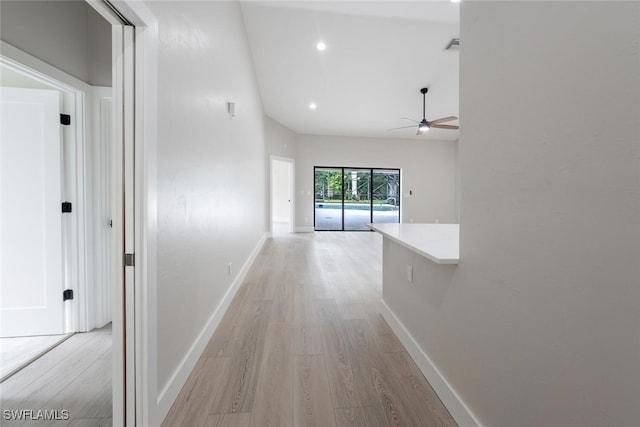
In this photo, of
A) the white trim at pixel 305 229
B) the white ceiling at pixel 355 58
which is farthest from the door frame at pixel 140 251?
the white trim at pixel 305 229

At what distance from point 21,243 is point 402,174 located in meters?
8.27

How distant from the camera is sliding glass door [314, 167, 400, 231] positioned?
856cm

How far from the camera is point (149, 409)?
1.24 m

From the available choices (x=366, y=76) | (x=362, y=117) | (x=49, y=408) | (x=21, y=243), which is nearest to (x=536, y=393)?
(x=49, y=408)

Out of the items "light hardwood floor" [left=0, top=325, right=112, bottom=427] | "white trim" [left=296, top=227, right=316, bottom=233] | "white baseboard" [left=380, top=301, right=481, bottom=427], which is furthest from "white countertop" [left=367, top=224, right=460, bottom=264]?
"white trim" [left=296, top=227, right=316, bottom=233]

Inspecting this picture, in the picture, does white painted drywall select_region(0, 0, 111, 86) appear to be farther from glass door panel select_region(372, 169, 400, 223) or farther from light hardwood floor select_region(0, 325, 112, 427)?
glass door panel select_region(372, 169, 400, 223)

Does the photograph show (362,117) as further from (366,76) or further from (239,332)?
(239,332)

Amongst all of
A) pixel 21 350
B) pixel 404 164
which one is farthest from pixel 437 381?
pixel 404 164

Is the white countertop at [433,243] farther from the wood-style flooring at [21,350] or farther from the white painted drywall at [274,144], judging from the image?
the white painted drywall at [274,144]

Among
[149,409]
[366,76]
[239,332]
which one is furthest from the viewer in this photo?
[366,76]

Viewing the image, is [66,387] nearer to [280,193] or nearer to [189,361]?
[189,361]

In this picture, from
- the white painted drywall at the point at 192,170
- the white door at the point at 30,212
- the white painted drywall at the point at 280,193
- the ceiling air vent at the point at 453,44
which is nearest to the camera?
the white painted drywall at the point at 192,170

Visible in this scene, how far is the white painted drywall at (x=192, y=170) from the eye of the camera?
4.62 ft

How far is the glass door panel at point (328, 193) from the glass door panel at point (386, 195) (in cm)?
111
